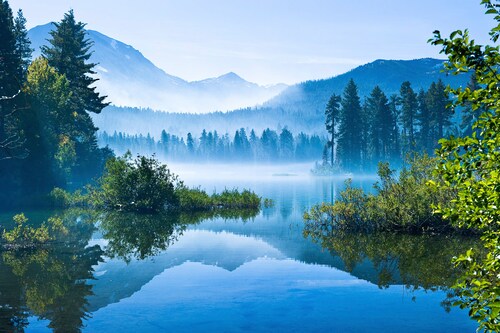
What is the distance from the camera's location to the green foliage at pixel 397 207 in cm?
2452

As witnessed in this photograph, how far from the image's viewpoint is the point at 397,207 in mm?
24953

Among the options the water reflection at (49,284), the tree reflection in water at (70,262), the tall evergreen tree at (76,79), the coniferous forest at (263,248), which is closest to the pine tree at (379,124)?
the tall evergreen tree at (76,79)

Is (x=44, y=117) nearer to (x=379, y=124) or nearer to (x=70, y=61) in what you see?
(x=70, y=61)

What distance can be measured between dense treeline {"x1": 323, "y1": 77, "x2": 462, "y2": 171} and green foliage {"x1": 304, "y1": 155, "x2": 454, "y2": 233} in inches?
3253

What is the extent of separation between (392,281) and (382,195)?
10.8 m

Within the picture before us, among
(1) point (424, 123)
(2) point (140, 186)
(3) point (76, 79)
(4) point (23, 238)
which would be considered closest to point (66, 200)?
(2) point (140, 186)

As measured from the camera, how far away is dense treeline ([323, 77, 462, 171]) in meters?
107

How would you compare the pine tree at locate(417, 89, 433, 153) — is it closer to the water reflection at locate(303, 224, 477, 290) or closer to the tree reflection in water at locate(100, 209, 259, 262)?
the tree reflection in water at locate(100, 209, 259, 262)

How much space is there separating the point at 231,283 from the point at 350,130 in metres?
106

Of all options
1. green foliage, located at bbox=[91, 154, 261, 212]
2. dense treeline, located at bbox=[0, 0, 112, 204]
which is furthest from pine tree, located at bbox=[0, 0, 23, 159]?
green foliage, located at bbox=[91, 154, 261, 212]

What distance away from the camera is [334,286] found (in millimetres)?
15633

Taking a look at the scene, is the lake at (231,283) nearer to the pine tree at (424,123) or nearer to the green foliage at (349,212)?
the green foliage at (349,212)

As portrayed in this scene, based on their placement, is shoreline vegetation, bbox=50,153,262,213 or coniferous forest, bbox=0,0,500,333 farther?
shoreline vegetation, bbox=50,153,262,213

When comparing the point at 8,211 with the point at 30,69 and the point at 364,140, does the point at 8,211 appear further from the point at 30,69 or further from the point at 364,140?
the point at 364,140
